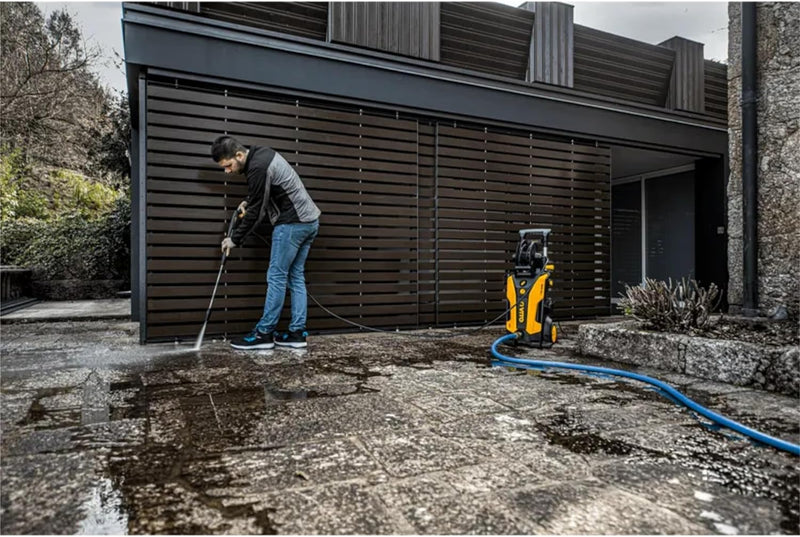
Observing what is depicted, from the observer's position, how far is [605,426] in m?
2.10

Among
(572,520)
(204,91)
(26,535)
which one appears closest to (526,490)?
(572,520)

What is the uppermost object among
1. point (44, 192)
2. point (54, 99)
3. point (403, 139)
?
point (54, 99)

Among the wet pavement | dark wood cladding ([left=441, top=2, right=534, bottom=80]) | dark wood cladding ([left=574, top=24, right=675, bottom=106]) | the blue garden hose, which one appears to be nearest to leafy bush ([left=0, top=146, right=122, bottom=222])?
dark wood cladding ([left=441, top=2, right=534, bottom=80])

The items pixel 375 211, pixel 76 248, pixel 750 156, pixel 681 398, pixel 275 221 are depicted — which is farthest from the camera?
pixel 76 248

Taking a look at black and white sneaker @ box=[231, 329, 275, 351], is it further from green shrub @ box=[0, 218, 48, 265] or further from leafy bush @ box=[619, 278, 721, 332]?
green shrub @ box=[0, 218, 48, 265]

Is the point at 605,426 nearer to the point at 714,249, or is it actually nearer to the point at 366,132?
the point at 366,132

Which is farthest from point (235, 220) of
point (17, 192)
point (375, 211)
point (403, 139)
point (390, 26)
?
point (17, 192)

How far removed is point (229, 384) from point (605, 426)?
1989 millimetres

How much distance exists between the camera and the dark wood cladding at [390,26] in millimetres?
4887

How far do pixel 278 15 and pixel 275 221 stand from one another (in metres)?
2.09

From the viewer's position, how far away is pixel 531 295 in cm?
402

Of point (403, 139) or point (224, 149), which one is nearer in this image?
point (224, 149)

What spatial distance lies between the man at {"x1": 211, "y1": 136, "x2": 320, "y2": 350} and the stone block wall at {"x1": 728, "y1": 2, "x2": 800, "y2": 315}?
135 inches

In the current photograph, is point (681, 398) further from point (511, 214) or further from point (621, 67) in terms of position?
point (621, 67)
